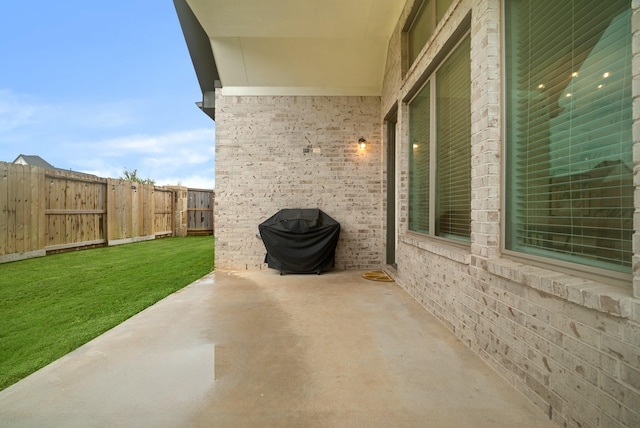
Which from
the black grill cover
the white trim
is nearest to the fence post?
the white trim

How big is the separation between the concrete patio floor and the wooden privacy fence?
16.0 feet

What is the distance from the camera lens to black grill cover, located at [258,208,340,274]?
499cm

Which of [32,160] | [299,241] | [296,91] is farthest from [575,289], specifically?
[32,160]

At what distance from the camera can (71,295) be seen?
365cm

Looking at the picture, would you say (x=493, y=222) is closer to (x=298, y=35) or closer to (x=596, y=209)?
(x=596, y=209)

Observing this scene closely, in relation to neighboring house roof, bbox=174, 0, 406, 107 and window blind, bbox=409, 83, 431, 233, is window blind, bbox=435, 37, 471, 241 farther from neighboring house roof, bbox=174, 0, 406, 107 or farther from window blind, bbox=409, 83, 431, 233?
neighboring house roof, bbox=174, 0, 406, 107

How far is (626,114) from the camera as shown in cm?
132

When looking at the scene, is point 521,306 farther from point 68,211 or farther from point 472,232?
point 68,211

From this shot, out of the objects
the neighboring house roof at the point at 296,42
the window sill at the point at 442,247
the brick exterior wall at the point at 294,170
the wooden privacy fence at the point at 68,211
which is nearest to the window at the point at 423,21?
the neighboring house roof at the point at 296,42

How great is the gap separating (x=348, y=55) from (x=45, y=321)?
5378 millimetres

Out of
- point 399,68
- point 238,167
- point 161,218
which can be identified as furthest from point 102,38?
point 399,68

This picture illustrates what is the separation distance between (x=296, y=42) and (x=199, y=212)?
27.6ft

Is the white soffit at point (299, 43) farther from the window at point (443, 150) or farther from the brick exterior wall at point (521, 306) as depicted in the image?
the brick exterior wall at point (521, 306)

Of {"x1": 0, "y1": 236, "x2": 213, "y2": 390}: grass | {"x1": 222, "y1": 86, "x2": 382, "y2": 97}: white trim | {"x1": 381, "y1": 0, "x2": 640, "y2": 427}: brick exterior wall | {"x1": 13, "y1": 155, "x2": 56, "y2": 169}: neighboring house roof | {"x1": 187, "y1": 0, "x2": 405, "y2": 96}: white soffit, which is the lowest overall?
{"x1": 0, "y1": 236, "x2": 213, "y2": 390}: grass
